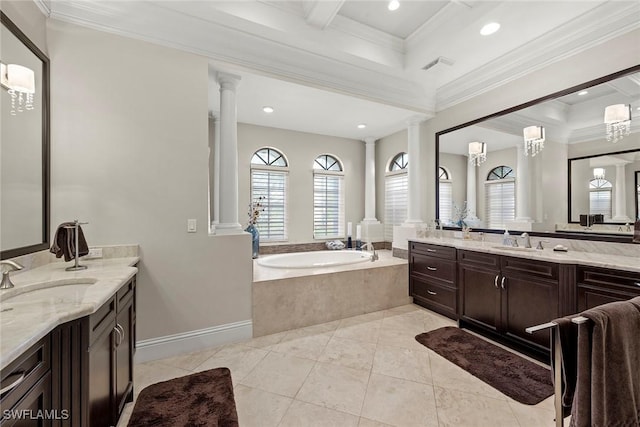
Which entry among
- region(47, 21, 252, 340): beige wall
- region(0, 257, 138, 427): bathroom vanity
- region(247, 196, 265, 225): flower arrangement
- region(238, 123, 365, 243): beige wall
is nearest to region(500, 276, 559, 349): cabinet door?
region(47, 21, 252, 340): beige wall

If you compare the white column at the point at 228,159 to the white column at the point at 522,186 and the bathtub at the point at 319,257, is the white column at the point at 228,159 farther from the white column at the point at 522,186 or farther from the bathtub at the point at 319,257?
the white column at the point at 522,186

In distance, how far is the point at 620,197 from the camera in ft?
7.57

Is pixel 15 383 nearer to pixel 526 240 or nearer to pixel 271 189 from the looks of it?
pixel 526 240

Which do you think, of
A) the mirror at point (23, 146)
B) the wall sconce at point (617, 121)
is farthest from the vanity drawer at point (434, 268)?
the mirror at point (23, 146)

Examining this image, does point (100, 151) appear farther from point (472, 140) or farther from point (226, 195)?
point (472, 140)

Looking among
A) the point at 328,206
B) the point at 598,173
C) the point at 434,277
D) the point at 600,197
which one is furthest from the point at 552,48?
the point at 328,206

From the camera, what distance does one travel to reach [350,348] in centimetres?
255

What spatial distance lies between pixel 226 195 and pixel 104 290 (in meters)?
1.53

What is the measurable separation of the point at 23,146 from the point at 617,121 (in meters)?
4.42

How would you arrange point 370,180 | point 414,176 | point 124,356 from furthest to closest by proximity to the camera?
point 370,180 < point 414,176 < point 124,356

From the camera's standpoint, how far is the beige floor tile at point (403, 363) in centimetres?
212

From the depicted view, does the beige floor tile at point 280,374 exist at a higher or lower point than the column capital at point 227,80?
lower

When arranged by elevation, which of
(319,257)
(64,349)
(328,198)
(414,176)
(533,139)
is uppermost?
(533,139)

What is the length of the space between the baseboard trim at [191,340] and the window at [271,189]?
214cm
